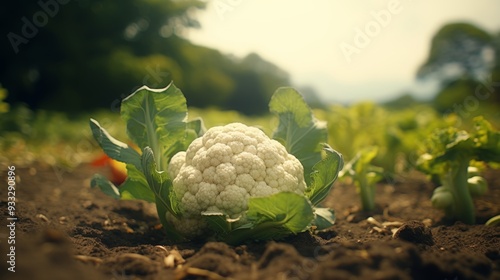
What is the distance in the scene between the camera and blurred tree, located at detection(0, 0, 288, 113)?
1694 centimetres

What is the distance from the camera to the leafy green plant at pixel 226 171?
252cm

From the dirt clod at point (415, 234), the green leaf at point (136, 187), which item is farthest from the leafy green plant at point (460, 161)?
the green leaf at point (136, 187)

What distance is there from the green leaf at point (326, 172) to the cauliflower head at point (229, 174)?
0.40ft

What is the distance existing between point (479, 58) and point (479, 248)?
11669 millimetres

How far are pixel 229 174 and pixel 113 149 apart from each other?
3.38 feet

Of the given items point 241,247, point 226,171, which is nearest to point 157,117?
point 226,171

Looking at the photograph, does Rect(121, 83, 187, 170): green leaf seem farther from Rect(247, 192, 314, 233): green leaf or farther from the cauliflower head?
Rect(247, 192, 314, 233): green leaf

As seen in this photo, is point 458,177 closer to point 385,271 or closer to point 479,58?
point 385,271

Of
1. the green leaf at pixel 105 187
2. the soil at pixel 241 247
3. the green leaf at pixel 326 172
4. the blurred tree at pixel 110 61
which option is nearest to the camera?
the soil at pixel 241 247

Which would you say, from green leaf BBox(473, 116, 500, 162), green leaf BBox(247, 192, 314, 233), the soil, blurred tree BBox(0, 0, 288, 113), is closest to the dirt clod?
the soil

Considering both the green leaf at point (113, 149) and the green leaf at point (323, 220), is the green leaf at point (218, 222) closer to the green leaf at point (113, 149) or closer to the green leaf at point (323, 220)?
the green leaf at point (323, 220)

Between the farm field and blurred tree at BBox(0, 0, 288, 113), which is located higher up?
blurred tree at BBox(0, 0, 288, 113)

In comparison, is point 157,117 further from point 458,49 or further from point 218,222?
point 458,49

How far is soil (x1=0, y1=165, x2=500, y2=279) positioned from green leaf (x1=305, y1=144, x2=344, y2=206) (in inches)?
12.7
